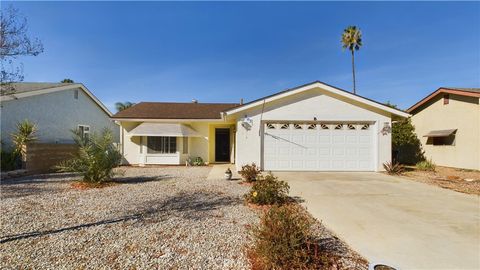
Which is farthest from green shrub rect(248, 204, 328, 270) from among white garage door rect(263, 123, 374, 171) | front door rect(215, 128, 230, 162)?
front door rect(215, 128, 230, 162)

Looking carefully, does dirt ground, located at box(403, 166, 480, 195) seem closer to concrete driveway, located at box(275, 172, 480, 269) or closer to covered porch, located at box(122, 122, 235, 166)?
concrete driveway, located at box(275, 172, 480, 269)

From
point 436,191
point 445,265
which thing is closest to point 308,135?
point 436,191

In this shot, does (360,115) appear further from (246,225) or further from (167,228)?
(167,228)

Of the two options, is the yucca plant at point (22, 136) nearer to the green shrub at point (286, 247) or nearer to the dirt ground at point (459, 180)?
the green shrub at point (286, 247)

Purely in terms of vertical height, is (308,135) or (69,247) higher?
(308,135)

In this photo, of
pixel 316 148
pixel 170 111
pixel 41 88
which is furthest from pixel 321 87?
pixel 41 88

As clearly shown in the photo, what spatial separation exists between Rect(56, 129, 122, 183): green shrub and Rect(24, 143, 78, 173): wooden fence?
11.8ft

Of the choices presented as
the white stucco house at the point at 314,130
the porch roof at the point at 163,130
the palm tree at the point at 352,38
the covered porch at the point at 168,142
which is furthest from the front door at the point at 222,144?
the palm tree at the point at 352,38

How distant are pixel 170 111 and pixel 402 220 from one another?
16498 mm

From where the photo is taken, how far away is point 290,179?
1151 cm

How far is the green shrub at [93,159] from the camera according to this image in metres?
9.69

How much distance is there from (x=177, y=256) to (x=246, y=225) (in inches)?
74.8

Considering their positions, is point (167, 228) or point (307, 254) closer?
point (307, 254)

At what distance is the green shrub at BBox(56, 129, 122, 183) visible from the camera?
9688 millimetres
